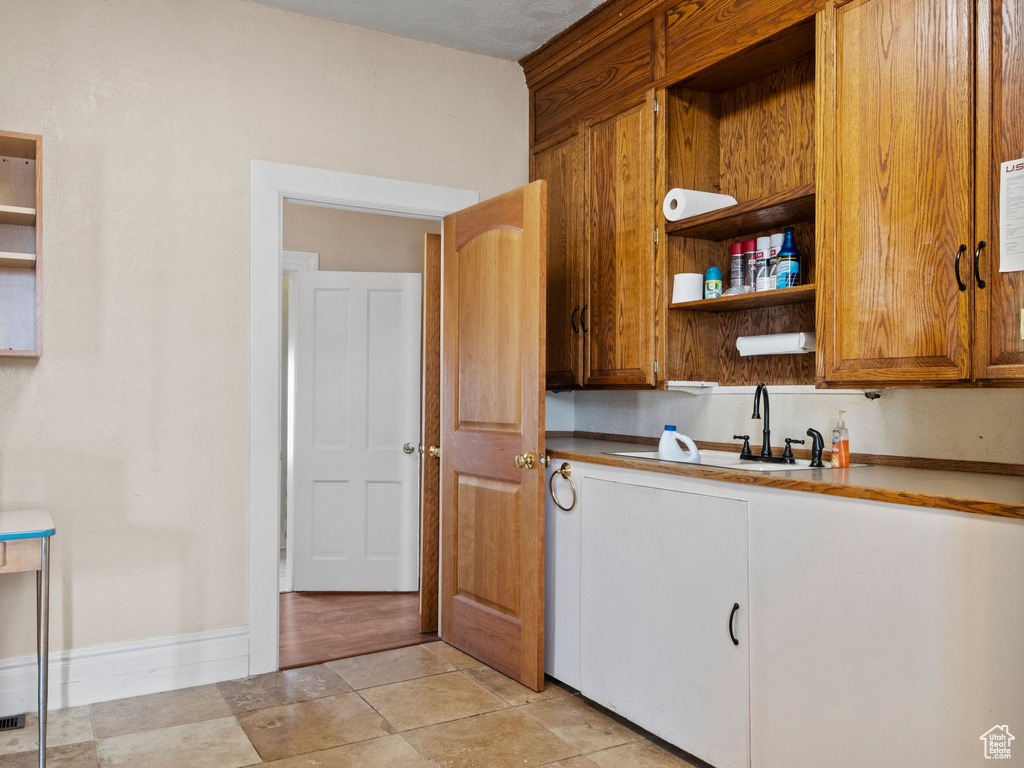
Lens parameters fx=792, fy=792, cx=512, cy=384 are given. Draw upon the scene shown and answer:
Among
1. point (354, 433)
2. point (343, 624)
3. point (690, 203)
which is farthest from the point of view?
point (354, 433)

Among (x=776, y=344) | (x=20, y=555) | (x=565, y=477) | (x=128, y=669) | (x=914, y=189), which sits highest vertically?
(x=914, y=189)

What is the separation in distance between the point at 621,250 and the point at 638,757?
1827mm

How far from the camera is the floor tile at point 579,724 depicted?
98.2 inches

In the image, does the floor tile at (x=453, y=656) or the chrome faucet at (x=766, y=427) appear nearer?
the chrome faucet at (x=766, y=427)

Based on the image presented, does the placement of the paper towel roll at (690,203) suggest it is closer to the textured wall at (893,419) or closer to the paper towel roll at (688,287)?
the paper towel roll at (688,287)

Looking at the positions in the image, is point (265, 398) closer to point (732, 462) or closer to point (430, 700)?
point (430, 700)

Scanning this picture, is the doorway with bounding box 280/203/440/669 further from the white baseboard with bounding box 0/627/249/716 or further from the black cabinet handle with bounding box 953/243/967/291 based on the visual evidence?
the black cabinet handle with bounding box 953/243/967/291

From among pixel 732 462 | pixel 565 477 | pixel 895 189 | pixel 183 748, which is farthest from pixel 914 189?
pixel 183 748

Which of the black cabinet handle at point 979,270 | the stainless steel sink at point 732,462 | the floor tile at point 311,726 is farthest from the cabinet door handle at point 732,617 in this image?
the floor tile at point 311,726

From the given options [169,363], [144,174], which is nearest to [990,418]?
[169,363]

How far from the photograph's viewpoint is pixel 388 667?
3180 millimetres

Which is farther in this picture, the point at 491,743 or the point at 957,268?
the point at 491,743

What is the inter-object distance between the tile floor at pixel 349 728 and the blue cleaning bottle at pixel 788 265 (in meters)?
1.53

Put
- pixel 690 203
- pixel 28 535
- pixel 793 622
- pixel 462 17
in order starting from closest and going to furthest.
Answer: pixel 793 622, pixel 28 535, pixel 690 203, pixel 462 17
